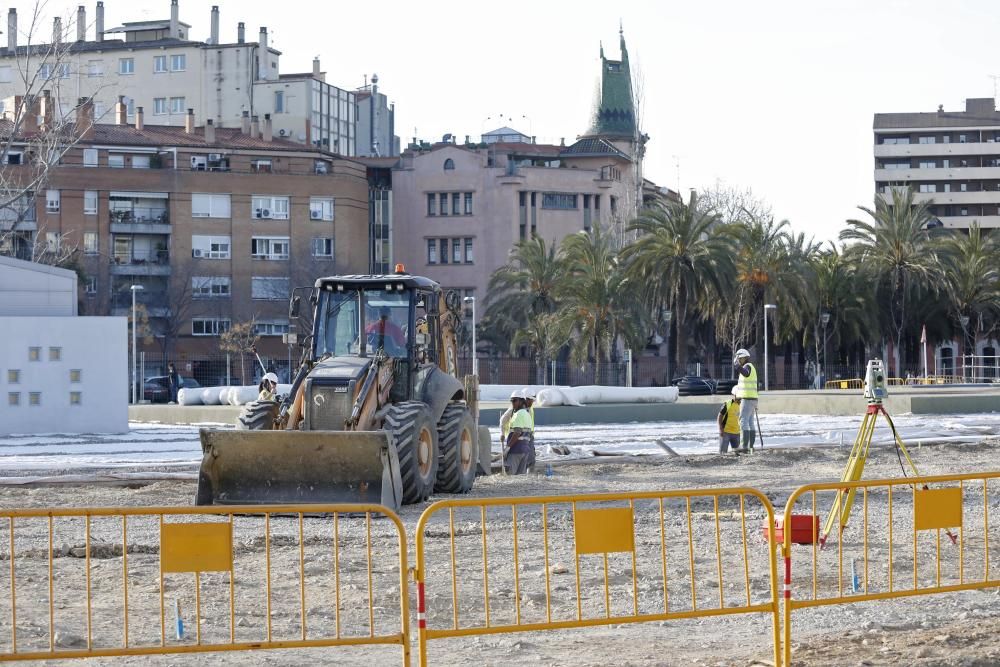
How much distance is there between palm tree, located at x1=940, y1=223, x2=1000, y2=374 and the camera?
67.4 m

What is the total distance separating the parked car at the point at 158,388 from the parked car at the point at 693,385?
21225 mm

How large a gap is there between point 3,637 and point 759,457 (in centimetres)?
1599

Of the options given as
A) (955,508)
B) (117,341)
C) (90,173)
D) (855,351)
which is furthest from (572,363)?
(955,508)

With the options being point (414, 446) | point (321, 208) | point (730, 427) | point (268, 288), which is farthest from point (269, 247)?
point (414, 446)

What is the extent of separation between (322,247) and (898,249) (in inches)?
1353

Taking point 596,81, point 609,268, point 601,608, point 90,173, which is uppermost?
point 596,81

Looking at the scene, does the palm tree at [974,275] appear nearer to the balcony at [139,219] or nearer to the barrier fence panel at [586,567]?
the balcony at [139,219]

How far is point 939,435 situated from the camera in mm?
28062

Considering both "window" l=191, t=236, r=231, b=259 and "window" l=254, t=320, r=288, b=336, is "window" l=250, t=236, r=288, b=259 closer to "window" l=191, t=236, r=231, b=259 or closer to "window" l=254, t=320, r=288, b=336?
"window" l=191, t=236, r=231, b=259

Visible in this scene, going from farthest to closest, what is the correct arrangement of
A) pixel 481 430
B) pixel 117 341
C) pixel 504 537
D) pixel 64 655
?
pixel 117 341 < pixel 481 430 < pixel 504 537 < pixel 64 655

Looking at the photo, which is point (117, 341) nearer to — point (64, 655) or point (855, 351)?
point (64, 655)

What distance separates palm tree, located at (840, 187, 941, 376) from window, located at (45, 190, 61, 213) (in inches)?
1701

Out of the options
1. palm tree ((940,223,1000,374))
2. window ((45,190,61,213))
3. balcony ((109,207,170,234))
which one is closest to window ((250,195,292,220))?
balcony ((109,207,170,234))

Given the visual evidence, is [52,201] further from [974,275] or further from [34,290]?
[34,290]
